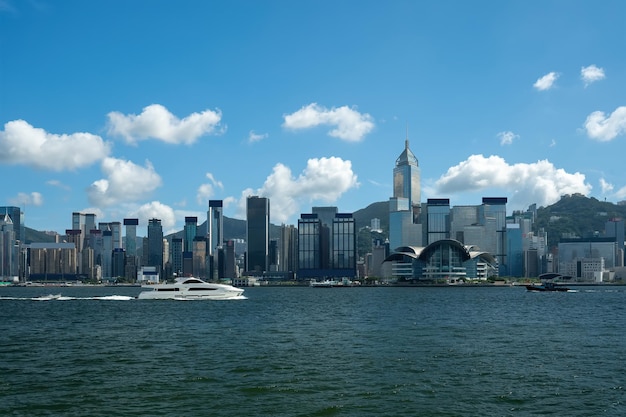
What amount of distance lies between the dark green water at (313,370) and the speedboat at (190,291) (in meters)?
54.5

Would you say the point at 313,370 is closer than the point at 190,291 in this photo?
Yes

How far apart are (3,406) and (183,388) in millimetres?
9097

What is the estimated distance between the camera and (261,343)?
57375 millimetres

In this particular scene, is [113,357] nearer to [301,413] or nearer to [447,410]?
[301,413]

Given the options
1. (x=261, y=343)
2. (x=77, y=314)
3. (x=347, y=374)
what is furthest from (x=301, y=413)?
(x=77, y=314)

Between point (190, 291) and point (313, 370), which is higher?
point (313, 370)

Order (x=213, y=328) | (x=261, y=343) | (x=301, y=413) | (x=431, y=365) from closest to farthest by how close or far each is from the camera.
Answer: (x=301, y=413)
(x=431, y=365)
(x=261, y=343)
(x=213, y=328)

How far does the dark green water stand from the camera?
32.7m

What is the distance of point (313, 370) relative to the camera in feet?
140

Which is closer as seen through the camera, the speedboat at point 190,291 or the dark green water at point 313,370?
the dark green water at point 313,370

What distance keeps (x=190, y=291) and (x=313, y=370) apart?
90.8m

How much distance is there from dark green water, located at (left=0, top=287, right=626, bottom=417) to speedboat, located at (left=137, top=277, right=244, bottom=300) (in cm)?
5451

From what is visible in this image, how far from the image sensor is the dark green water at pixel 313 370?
32.7 meters

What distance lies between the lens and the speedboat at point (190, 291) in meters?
130
